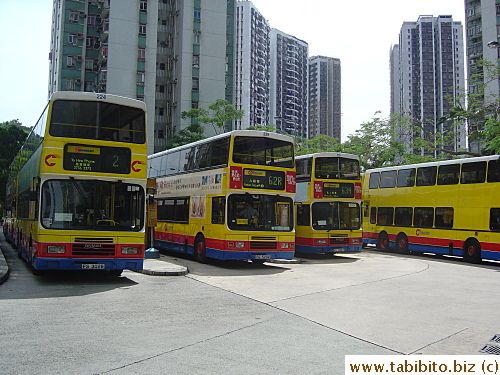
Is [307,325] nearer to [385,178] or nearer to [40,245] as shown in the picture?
[40,245]

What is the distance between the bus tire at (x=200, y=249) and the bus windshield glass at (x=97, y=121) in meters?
5.35

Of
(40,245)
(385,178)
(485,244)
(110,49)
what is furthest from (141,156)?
(110,49)

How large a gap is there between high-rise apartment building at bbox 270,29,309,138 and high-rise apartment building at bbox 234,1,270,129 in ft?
27.4

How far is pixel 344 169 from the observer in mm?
19141

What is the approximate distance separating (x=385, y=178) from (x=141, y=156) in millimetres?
15970

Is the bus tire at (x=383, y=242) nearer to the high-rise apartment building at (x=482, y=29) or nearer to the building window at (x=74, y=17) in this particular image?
the high-rise apartment building at (x=482, y=29)

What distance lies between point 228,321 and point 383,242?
18363mm

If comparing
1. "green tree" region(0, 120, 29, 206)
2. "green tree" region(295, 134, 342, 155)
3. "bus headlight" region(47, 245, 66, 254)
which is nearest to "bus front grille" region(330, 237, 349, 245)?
"bus headlight" region(47, 245, 66, 254)

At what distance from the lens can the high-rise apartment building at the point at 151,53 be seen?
159ft

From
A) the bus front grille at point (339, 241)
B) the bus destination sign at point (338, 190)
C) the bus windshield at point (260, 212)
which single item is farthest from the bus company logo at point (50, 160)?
the bus front grille at point (339, 241)

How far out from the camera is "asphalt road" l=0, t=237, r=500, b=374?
17.5 ft

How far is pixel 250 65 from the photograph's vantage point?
100125 millimetres

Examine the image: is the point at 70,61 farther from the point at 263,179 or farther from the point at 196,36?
the point at 263,179

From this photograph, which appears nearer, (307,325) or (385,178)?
(307,325)
